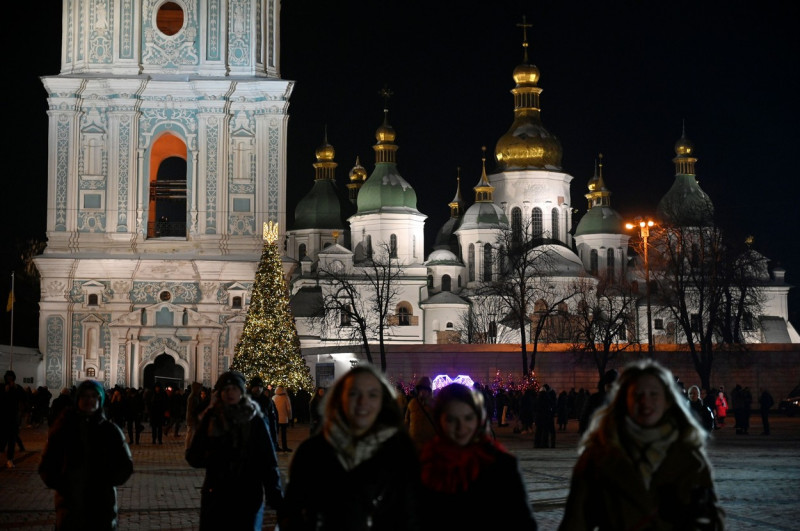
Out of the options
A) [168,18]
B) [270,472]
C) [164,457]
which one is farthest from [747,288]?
[270,472]

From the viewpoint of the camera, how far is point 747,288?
51.8 metres

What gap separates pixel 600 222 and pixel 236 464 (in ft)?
264

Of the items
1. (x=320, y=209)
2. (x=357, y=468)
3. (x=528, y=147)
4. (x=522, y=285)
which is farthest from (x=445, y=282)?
(x=357, y=468)

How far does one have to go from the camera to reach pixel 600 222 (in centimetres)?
8750

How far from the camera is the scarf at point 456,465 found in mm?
5922

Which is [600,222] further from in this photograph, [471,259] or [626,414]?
[626,414]

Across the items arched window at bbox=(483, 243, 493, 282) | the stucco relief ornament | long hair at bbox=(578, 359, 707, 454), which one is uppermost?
arched window at bbox=(483, 243, 493, 282)

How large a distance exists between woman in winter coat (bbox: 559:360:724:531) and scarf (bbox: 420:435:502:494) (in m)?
0.41

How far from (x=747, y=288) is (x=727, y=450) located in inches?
1077

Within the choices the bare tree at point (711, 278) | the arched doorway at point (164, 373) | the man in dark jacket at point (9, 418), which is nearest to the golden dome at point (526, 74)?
the bare tree at point (711, 278)

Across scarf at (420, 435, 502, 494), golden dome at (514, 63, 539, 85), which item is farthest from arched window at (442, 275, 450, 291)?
scarf at (420, 435, 502, 494)

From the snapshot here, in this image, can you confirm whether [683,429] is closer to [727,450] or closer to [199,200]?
[727,450]

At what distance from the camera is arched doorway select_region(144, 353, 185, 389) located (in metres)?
46.7

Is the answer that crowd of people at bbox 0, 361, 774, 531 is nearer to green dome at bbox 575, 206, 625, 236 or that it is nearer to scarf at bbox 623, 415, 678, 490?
scarf at bbox 623, 415, 678, 490
